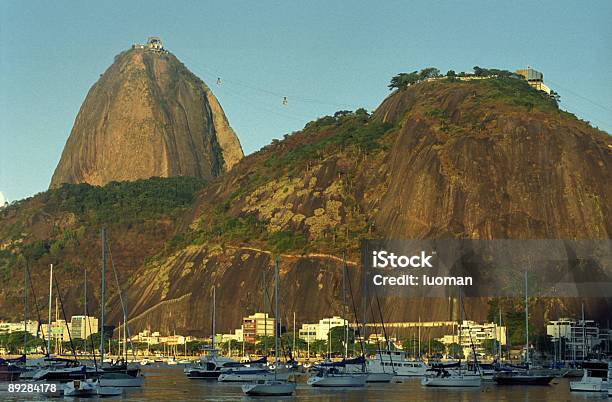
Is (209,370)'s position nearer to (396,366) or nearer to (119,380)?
(396,366)

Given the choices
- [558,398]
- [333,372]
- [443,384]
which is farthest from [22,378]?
[558,398]

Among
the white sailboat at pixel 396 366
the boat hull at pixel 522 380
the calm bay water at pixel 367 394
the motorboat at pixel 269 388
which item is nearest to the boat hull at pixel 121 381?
the calm bay water at pixel 367 394

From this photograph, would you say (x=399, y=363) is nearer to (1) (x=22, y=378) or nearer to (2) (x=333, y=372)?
(2) (x=333, y=372)

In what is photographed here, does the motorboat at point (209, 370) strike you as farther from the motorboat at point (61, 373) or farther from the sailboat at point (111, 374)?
the motorboat at point (61, 373)

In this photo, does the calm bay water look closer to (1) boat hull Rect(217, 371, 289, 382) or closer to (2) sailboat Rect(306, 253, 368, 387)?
(1) boat hull Rect(217, 371, 289, 382)

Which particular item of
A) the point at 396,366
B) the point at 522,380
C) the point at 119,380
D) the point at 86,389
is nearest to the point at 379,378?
the point at 522,380

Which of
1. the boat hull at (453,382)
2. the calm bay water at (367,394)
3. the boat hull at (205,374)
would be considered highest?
the boat hull at (205,374)
